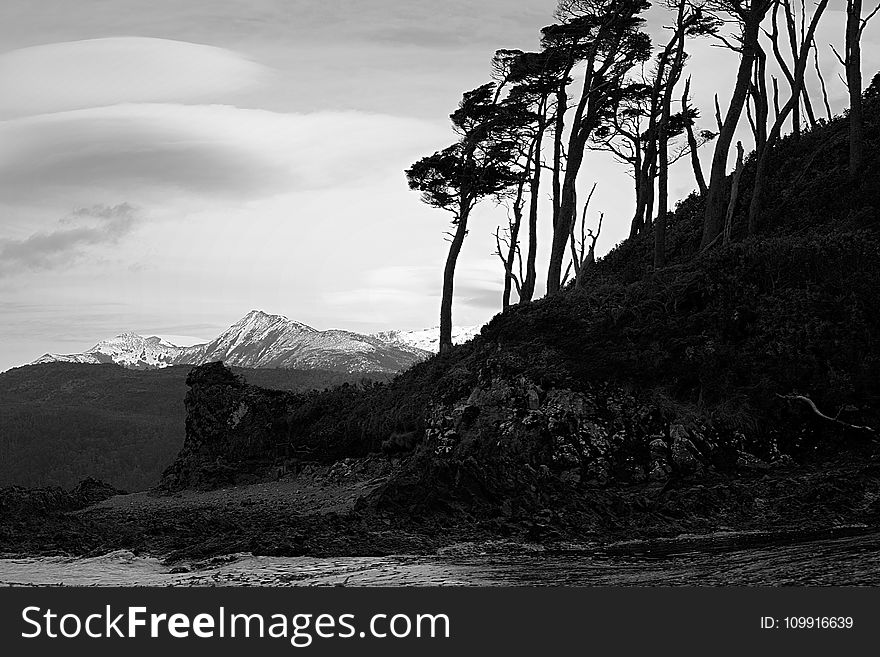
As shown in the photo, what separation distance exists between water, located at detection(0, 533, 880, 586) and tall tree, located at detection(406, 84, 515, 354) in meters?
21.2

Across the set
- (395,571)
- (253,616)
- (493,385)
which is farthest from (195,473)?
(253,616)

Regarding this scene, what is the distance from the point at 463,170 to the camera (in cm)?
3350

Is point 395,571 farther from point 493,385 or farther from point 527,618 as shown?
point 493,385

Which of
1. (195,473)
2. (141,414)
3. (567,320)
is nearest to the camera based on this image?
(567,320)

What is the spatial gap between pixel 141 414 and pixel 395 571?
253 feet

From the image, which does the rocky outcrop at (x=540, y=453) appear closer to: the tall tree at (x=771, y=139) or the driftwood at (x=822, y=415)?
the driftwood at (x=822, y=415)

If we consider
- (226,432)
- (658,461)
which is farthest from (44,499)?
(658,461)

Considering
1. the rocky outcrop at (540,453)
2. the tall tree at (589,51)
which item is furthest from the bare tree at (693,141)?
the rocky outcrop at (540,453)

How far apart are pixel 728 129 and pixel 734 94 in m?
1.07

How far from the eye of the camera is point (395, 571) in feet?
36.6

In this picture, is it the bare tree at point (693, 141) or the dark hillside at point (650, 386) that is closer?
the dark hillside at point (650, 386)

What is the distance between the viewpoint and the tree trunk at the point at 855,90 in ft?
92.3

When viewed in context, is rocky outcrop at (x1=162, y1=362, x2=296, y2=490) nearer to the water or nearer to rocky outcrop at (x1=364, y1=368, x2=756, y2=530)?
rocky outcrop at (x1=364, y1=368, x2=756, y2=530)

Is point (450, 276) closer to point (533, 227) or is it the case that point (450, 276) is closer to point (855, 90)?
point (533, 227)
